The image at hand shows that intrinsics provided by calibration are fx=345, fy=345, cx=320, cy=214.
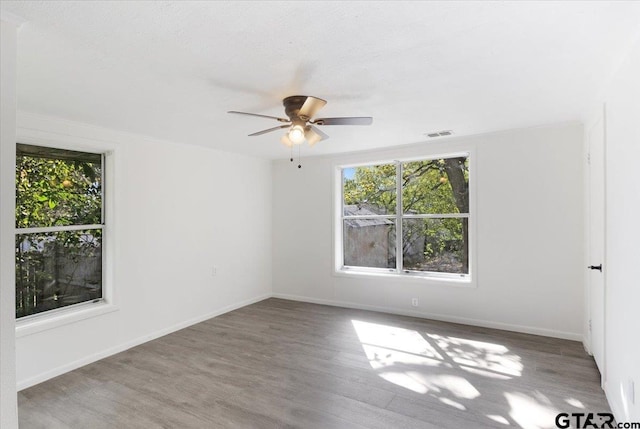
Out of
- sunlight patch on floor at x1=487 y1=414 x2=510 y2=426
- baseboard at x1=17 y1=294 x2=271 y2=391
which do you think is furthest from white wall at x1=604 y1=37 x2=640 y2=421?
baseboard at x1=17 y1=294 x2=271 y2=391

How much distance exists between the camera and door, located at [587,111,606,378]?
2.68 m

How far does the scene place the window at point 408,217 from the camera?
4.54 meters

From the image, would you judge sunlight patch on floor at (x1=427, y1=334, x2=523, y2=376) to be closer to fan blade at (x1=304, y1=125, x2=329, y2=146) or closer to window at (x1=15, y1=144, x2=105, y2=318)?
fan blade at (x1=304, y1=125, x2=329, y2=146)

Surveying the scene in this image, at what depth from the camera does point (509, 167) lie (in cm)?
406

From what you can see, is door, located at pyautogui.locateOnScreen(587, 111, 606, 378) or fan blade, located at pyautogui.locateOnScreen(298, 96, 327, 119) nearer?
fan blade, located at pyautogui.locateOnScreen(298, 96, 327, 119)

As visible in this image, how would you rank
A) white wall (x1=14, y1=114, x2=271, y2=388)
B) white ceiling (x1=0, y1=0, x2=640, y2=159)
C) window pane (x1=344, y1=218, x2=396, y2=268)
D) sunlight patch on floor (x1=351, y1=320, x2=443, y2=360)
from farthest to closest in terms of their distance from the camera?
window pane (x1=344, y1=218, x2=396, y2=268) → sunlight patch on floor (x1=351, y1=320, x2=443, y2=360) → white wall (x1=14, y1=114, x2=271, y2=388) → white ceiling (x1=0, y1=0, x2=640, y2=159)

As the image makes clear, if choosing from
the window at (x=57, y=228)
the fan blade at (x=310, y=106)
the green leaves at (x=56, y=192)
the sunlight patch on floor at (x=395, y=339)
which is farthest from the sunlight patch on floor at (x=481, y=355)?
the green leaves at (x=56, y=192)

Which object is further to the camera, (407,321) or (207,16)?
(407,321)

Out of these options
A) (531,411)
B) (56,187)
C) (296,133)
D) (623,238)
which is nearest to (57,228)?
(56,187)

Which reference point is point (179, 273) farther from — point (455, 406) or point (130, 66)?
point (455, 406)

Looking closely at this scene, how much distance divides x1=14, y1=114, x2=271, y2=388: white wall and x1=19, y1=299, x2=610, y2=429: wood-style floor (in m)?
0.25

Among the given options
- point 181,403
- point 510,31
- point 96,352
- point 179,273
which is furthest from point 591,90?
point 96,352

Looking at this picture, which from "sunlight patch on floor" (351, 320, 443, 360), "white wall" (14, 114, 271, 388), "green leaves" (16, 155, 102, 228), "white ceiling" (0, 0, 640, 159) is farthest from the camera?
"sunlight patch on floor" (351, 320, 443, 360)

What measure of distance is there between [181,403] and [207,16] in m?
2.60
